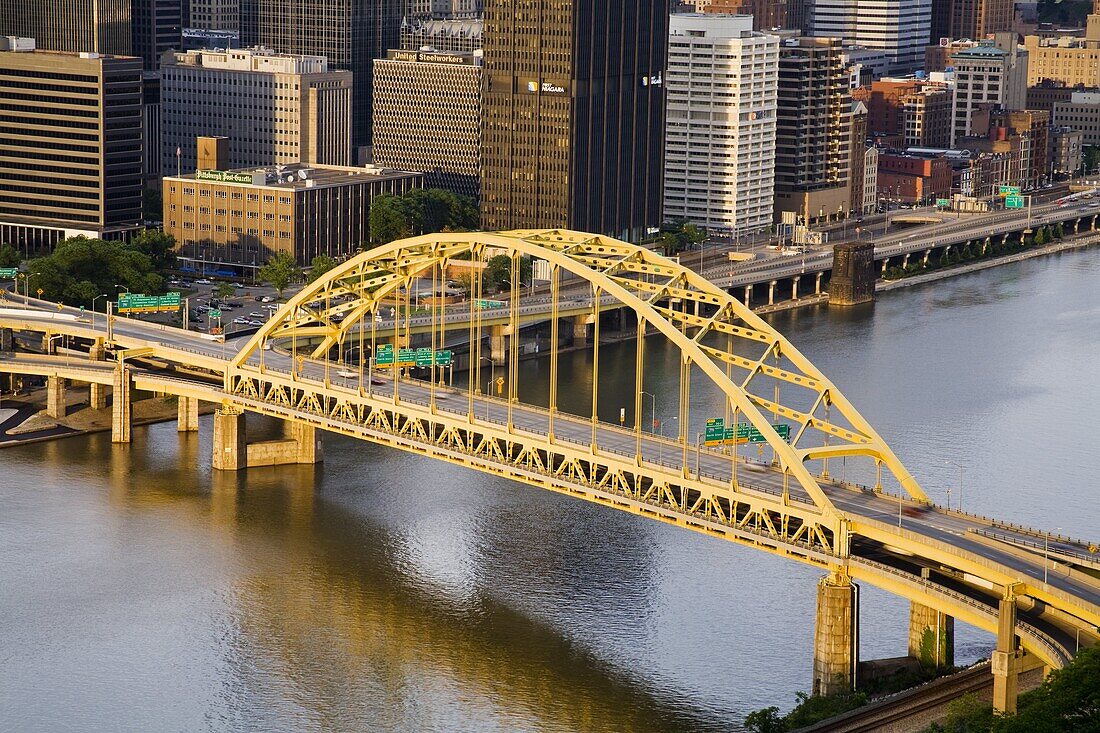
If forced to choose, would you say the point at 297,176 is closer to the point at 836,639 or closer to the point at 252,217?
the point at 252,217

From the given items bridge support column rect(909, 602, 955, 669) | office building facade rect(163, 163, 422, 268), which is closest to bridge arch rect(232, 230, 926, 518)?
bridge support column rect(909, 602, 955, 669)

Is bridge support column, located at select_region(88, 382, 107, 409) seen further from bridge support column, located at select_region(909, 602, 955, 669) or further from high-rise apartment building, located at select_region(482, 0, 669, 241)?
bridge support column, located at select_region(909, 602, 955, 669)

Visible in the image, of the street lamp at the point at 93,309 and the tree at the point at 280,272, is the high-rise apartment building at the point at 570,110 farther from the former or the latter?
the street lamp at the point at 93,309

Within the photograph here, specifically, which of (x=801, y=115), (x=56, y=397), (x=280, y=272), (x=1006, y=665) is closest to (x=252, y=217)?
(x=280, y=272)

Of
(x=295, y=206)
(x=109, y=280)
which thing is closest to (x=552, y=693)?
(x=109, y=280)

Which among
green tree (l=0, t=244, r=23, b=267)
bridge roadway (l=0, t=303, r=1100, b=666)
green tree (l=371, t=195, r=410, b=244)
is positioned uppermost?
green tree (l=371, t=195, r=410, b=244)

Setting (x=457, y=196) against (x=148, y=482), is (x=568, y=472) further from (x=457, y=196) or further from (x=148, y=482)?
(x=457, y=196)
